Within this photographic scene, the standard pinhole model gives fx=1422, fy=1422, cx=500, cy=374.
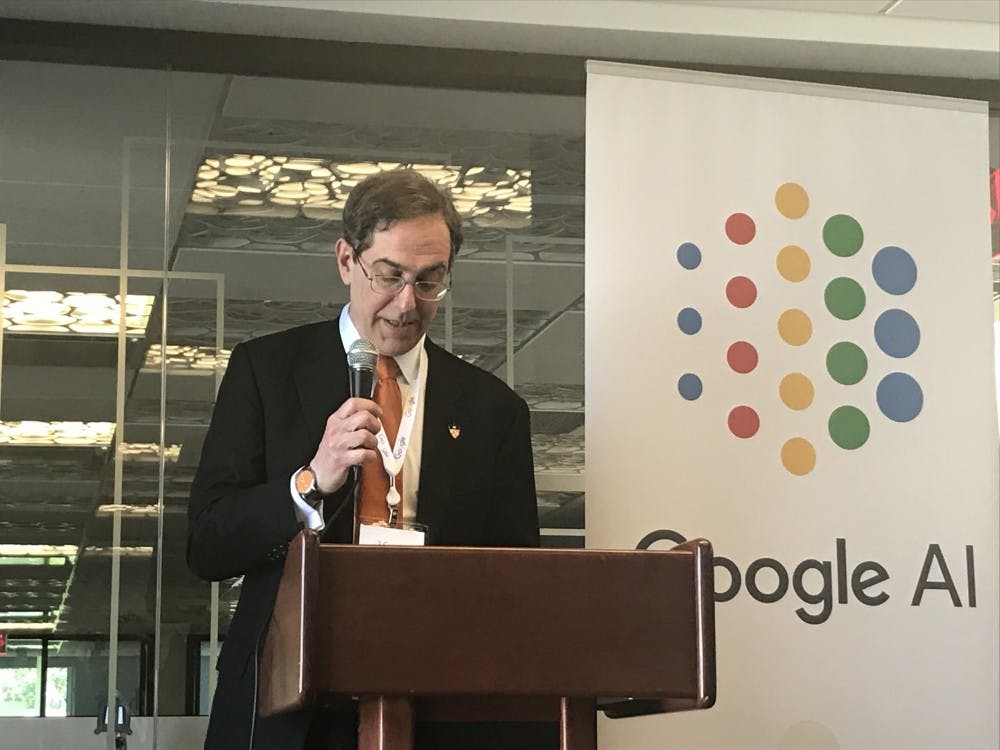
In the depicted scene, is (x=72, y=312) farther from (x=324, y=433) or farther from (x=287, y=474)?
(x=324, y=433)

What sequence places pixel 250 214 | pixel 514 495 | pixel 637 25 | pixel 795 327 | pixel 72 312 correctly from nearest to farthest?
1. pixel 514 495
2. pixel 795 327
3. pixel 72 312
4. pixel 250 214
5. pixel 637 25

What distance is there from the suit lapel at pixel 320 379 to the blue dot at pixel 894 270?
175 cm

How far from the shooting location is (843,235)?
13.0ft

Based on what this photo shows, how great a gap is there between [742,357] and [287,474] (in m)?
1.56

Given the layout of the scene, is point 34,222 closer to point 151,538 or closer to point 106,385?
point 106,385

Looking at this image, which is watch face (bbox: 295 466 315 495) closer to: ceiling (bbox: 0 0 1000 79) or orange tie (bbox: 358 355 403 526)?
orange tie (bbox: 358 355 403 526)

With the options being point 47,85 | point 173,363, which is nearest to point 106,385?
point 173,363

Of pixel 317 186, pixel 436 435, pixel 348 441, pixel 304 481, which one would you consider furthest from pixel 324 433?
pixel 317 186

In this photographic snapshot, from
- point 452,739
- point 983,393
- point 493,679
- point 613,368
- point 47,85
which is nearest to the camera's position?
point 493,679

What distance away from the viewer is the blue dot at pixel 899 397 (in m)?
3.90

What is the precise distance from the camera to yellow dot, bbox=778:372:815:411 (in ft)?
12.6

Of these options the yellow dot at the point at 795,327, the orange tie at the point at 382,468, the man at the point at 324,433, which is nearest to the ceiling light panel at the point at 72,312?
the man at the point at 324,433

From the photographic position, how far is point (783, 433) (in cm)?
382

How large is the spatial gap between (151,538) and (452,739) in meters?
1.53
